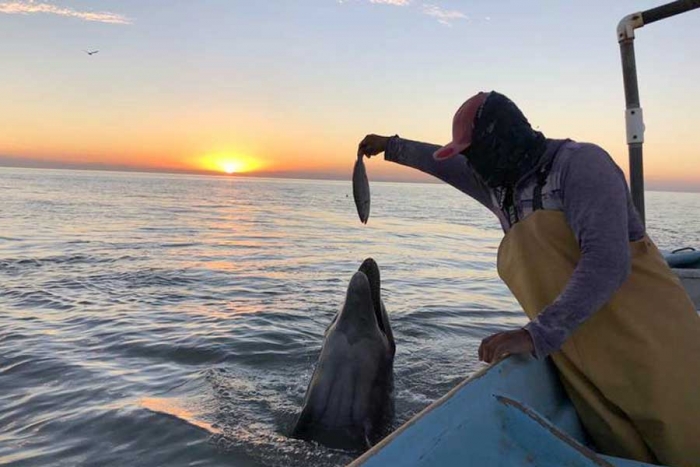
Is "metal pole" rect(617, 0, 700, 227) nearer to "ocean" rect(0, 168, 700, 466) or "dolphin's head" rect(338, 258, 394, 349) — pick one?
"dolphin's head" rect(338, 258, 394, 349)

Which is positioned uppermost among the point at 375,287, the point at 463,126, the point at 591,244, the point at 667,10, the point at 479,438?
the point at 667,10

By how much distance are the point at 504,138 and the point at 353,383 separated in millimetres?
2334

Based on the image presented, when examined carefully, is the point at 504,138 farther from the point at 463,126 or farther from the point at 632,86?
the point at 632,86

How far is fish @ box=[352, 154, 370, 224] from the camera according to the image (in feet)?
14.0

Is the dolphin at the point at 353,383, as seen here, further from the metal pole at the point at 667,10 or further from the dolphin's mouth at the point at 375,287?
the metal pole at the point at 667,10

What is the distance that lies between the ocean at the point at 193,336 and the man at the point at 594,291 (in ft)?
6.60

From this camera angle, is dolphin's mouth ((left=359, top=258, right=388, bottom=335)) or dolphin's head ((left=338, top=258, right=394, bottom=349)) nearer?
dolphin's head ((left=338, top=258, right=394, bottom=349))

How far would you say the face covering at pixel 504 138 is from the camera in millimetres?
2826

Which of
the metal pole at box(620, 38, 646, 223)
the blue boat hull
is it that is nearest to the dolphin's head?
the blue boat hull

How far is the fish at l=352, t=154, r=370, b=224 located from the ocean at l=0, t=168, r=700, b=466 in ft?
5.51

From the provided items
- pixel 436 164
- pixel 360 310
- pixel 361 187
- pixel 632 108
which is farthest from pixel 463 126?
pixel 632 108

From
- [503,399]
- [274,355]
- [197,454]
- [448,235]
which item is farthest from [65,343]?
[448,235]

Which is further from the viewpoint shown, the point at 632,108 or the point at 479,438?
the point at 632,108

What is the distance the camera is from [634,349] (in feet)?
9.06
